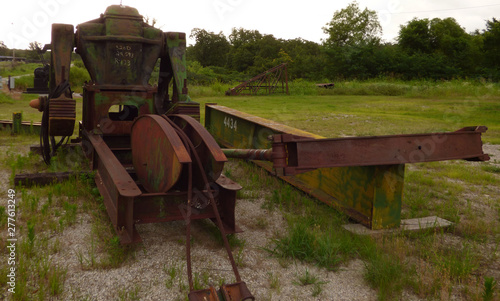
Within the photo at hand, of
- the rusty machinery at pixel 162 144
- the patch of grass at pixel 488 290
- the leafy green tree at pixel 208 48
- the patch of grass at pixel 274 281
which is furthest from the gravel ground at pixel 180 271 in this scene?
the leafy green tree at pixel 208 48

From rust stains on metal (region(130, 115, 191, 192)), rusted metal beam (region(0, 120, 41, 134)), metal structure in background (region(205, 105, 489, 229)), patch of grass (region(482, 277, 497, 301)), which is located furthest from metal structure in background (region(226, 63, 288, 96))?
patch of grass (region(482, 277, 497, 301))

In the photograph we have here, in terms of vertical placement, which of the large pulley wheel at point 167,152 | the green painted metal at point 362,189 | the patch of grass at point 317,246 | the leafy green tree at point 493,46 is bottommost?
the patch of grass at point 317,246

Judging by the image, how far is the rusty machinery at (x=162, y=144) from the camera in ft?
10.4

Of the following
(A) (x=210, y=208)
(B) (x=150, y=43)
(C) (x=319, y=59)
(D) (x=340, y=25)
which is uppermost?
→ (D) (x=340, y=25)

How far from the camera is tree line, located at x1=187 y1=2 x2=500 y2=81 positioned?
115 ft

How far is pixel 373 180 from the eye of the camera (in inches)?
150

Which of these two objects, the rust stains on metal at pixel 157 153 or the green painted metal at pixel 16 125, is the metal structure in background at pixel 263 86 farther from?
the rust stains on metal at pixel 157 153

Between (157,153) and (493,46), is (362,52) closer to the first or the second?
(493,46)

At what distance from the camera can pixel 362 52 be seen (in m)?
38.5

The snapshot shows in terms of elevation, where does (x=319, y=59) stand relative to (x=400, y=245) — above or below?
above

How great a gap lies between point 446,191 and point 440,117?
29.3 ft

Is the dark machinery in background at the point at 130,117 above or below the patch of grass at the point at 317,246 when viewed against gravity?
above

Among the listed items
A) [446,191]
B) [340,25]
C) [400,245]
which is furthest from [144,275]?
[340,25]

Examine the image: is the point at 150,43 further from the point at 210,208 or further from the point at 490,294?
the point at 490,294
